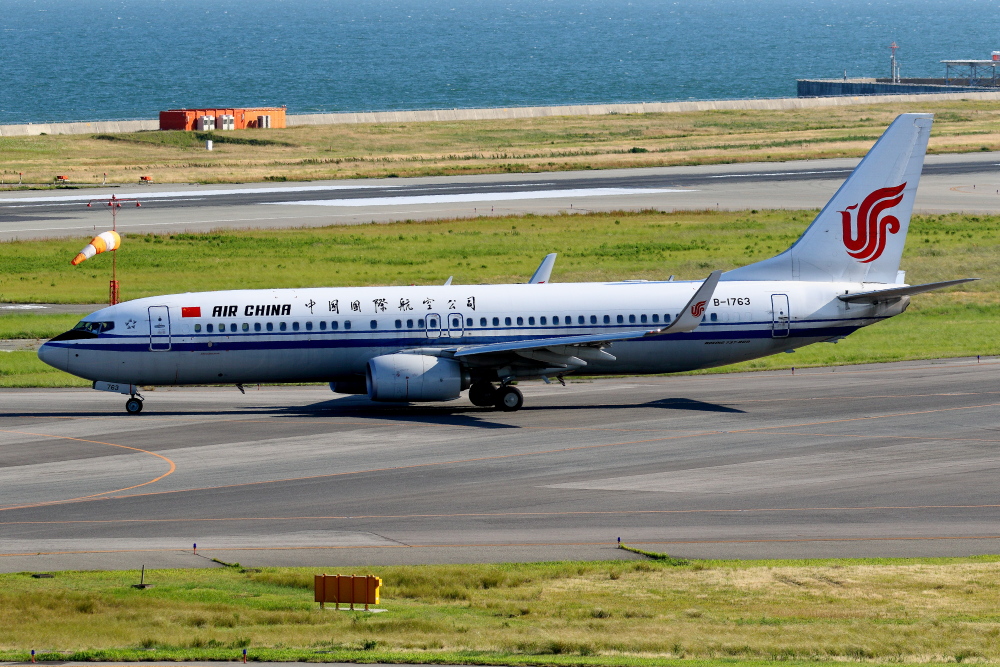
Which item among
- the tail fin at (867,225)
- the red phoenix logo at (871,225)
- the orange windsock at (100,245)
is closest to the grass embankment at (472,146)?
the orange windsock at (100,245)

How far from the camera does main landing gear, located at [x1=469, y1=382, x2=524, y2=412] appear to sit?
49.4 m

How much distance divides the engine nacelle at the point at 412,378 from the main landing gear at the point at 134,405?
8899mm

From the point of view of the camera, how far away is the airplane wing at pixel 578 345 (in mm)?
45656

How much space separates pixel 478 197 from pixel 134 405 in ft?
207

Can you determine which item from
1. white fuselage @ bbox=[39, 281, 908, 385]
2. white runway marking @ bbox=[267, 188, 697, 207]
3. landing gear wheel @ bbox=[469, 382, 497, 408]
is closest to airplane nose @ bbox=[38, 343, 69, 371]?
white fuselage @ bbox=[39, 281, 908, 385]

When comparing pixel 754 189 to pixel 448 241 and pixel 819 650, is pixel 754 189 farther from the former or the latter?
pixel 819 650

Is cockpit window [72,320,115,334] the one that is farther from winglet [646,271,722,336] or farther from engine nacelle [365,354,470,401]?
winglet [646,271,722,336]

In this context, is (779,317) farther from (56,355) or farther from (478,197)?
(478,197)

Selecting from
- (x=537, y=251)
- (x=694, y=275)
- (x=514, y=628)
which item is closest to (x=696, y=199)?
(x=537, y=251)

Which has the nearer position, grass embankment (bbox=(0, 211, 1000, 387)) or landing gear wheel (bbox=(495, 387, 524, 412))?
landing gear wheel (bbox=(495, 387, 524, 412))

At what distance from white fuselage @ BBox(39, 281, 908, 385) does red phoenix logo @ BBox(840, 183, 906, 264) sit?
2488 mm

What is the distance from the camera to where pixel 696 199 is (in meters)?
107

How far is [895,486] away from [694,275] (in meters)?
38.7

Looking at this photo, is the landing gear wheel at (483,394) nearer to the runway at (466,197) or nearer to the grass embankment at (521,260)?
the grass embankment at (521,260)
